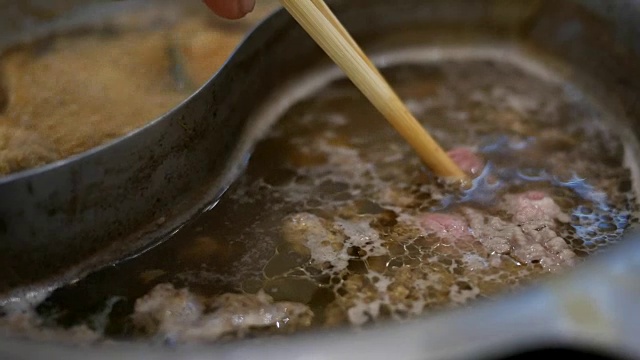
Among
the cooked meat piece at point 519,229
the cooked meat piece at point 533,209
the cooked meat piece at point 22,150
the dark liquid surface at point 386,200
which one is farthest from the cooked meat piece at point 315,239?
the cooked meat piece at point 22,150

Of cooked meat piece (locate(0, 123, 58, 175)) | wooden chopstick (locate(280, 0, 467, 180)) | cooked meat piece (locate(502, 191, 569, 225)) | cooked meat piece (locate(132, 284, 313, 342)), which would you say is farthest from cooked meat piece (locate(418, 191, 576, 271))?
cooked meat piece (locate(0, 123, 58, 175))

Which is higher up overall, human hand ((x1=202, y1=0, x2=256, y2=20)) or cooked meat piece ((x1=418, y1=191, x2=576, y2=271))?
human hand ((x1=202, y1=0, x2=256, y2=20))

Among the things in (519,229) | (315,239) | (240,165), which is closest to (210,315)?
(315,239)

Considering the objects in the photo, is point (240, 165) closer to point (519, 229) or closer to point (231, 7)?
point (231, 7)

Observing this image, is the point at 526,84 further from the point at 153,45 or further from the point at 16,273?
the point at 16,273

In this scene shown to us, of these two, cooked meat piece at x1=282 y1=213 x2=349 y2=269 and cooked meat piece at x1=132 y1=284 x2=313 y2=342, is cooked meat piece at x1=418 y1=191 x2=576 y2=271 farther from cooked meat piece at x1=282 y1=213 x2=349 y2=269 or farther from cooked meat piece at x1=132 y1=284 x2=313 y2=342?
cooked meat piece at x1=132 y1=284 x2=313 y2=342

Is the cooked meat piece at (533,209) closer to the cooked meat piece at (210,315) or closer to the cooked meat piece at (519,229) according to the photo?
the cooked meat piece at (519,229)
